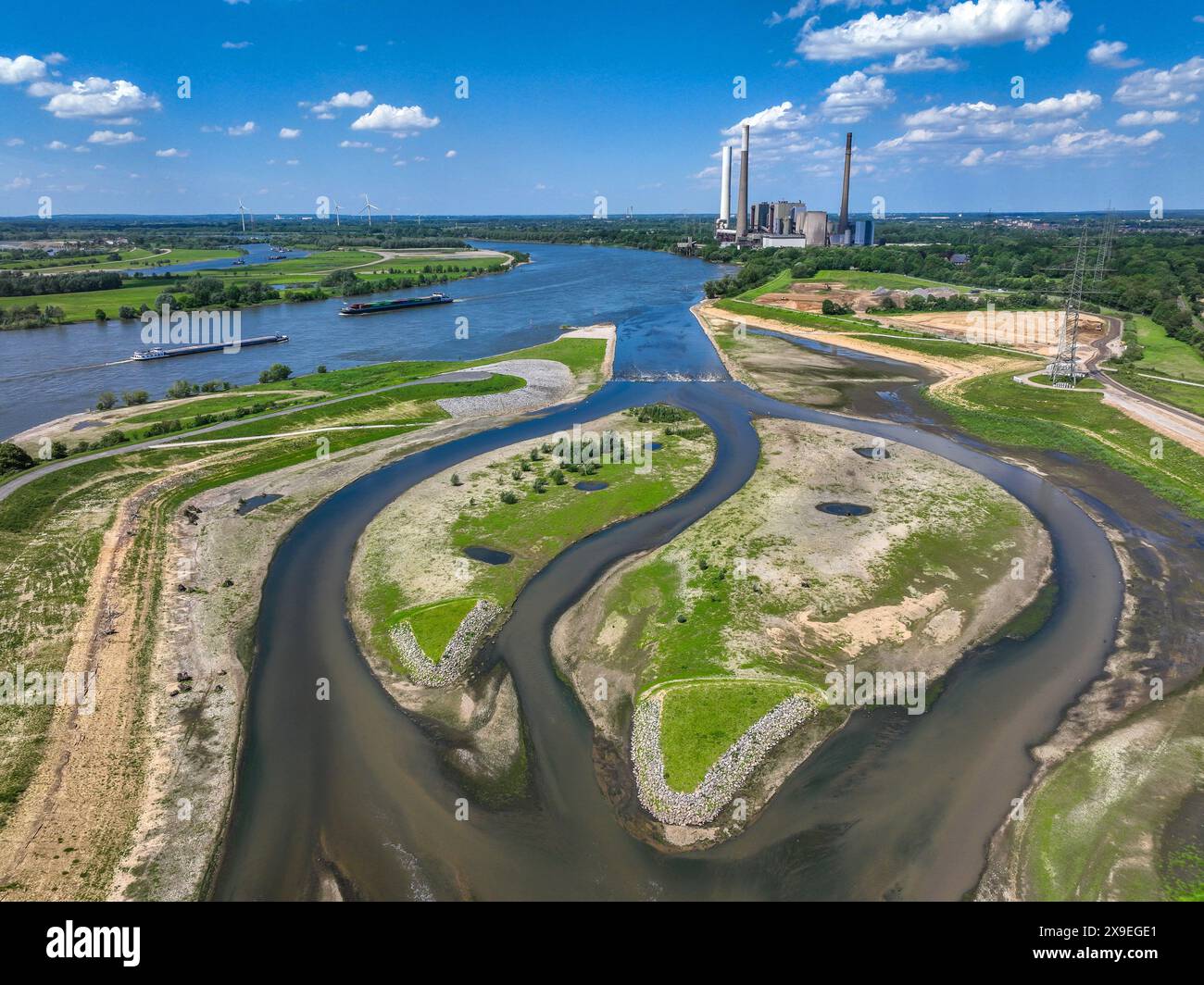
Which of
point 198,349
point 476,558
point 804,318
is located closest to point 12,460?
point 476,558

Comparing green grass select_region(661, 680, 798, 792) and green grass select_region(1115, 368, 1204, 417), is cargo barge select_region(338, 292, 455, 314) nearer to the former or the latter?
green grass select_region(661, 680, 798, 792)

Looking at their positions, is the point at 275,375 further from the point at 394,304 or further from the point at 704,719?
the point at 704,719

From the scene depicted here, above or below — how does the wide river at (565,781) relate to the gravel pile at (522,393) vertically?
below

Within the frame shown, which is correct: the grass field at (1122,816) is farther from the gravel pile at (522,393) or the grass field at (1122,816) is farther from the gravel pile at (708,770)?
the gravel pile at (522,393)

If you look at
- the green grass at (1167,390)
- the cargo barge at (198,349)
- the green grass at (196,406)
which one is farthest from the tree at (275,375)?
the green grass at (1167,390)

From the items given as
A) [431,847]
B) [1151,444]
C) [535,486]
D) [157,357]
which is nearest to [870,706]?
[431,847]
